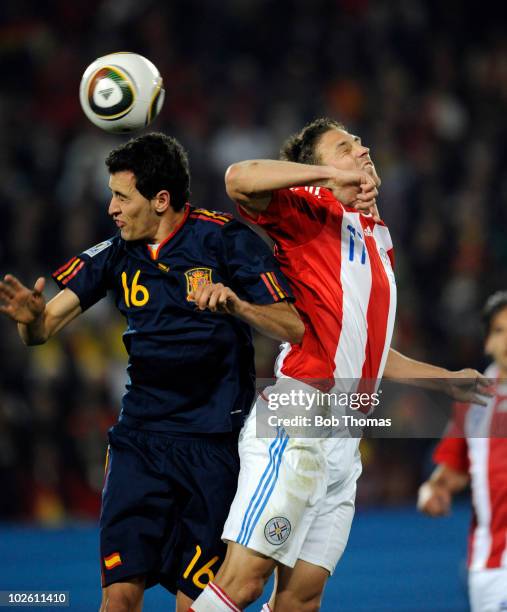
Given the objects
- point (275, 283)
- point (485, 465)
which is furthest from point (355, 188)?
point (485, 465)

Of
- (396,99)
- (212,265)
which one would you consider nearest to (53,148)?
(396,99)

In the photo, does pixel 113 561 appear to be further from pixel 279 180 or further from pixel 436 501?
pixel 279 180

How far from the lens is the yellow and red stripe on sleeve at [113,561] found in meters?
4.05

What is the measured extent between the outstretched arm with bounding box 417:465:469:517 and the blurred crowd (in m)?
5.16

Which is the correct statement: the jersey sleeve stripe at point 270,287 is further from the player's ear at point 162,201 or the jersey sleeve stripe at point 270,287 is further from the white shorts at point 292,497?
the player's ear at point 162,201

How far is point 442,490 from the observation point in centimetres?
427

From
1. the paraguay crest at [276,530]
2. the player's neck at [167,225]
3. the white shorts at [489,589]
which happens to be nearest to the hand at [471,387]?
the white shorts at [489,589]

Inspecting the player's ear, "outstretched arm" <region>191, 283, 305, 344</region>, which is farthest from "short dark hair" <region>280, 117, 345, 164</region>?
"outstretched arm" <region>191, 283, 305, 344</region>

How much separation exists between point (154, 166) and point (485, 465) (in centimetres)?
170

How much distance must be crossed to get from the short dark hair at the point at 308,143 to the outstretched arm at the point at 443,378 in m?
0.88

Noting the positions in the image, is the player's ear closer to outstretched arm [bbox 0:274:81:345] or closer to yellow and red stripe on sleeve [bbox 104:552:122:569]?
outstretched arm [bbox 0:274:81:345]

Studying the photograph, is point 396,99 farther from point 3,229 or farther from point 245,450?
point 245,450

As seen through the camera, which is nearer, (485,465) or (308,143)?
(485,465)

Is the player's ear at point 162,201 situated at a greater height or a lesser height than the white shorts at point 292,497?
greater
